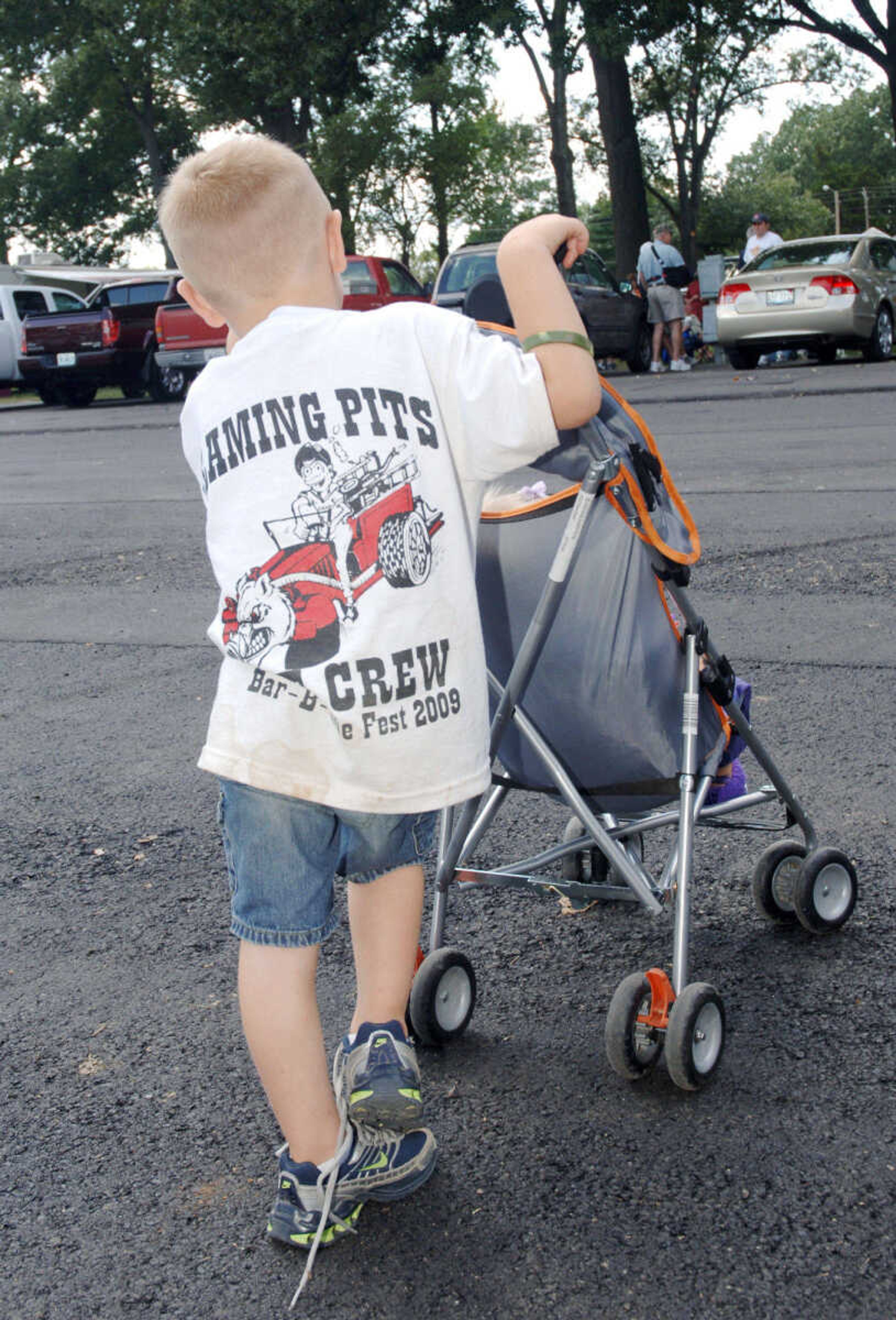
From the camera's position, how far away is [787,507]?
306 inches

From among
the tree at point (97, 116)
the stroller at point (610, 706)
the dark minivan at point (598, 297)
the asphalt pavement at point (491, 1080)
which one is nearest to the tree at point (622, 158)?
the dark minivan at point (598, 297)

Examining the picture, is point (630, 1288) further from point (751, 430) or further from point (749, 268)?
point (749, 268)

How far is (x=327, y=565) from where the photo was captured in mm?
2029

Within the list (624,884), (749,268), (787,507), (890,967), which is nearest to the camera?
(890,967)

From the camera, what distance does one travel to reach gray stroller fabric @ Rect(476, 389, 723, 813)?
2613 mm

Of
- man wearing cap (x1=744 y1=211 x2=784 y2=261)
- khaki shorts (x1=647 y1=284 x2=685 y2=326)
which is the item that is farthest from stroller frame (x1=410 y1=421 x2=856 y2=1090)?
man wearing cap (x1=744 y1=211 x2=784 y2=261)

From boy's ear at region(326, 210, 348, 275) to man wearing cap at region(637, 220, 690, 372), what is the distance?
1691 centimetres

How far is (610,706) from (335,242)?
1.00 m

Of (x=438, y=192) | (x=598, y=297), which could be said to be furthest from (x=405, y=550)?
(x=438, y=192)

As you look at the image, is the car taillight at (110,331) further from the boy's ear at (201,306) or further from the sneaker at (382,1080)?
the sneaker at (382,1080)

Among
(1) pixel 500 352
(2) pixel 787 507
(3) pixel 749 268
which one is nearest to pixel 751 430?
(2) pixel 787 507

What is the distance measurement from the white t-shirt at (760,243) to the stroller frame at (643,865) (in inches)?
676

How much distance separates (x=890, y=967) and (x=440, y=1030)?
2.96 ft

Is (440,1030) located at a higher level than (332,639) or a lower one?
lower
